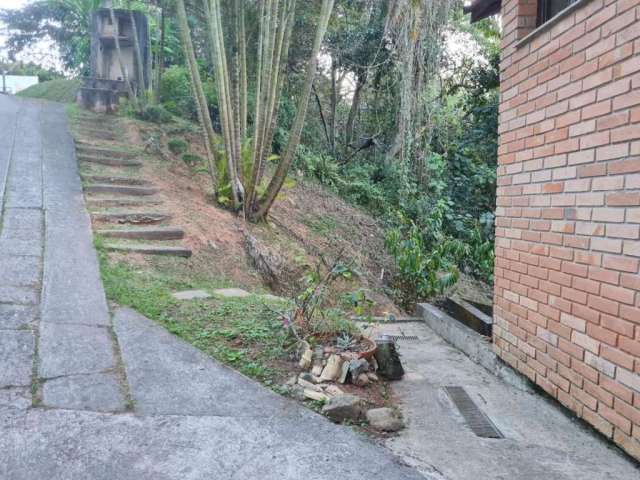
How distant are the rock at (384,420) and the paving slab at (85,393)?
1306mm

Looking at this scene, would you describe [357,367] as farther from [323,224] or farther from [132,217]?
[323,224]

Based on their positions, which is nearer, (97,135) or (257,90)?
(257,90)

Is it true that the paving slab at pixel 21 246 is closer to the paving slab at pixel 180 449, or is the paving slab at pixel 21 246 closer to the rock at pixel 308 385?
the paving slab at pixel 180 449

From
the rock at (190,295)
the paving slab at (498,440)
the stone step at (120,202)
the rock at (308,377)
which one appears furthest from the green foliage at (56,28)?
the paving slab at (498,440)

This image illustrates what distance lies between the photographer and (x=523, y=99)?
11.6 feet

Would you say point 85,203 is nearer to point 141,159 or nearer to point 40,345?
point 141,159

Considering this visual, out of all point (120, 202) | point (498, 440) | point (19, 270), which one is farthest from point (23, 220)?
point (498, 440)

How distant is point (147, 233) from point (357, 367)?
3615 mm

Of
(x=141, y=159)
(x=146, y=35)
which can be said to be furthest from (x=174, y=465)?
(x=146, y=35)

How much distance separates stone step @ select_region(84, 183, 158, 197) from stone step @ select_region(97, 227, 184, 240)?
3.80ft

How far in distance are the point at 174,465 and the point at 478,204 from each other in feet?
33.5

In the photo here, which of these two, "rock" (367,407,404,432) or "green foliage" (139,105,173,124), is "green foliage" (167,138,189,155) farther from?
"rock" (367,407,404,432)

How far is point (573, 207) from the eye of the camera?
296 centimetres

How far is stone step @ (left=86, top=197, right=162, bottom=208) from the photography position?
6371 millimetres
